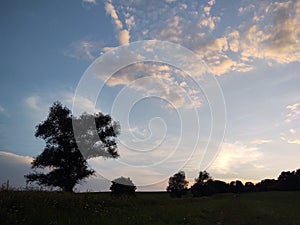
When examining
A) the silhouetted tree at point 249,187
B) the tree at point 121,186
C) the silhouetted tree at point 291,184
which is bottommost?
the tree at point 121,186

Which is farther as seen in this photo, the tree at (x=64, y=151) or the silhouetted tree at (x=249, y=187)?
the silhouetted tree at (x=249, y=187)

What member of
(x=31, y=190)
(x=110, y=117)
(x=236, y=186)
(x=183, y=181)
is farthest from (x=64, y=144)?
(x=236, y=186)

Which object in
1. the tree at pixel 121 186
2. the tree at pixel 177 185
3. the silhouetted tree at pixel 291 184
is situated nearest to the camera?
the tree at pixel 121 186

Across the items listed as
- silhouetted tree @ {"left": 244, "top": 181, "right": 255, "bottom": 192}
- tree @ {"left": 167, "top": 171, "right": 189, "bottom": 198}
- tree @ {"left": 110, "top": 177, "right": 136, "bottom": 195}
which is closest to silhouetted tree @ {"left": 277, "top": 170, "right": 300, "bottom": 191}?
silhouetted tree @ {"left": 244, "top": 181, "right": 255, "bottom": 192}

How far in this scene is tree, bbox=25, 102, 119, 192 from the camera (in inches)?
1622

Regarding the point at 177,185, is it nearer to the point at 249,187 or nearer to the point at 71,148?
the point at 249,187

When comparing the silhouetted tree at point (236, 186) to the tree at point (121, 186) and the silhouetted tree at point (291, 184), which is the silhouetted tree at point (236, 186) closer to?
the silhouetted tree at point (291, 184)

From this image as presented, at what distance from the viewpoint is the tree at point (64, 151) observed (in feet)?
135

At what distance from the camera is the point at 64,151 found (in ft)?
135

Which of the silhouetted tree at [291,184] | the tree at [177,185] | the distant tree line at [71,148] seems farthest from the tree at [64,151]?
the silhouetted tree at [291,184]

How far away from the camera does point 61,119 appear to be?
42969mm

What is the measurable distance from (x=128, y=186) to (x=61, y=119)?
1204cm

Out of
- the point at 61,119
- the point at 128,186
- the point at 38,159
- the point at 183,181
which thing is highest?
the point at 183,181

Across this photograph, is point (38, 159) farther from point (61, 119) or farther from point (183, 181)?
point (183, 181)
